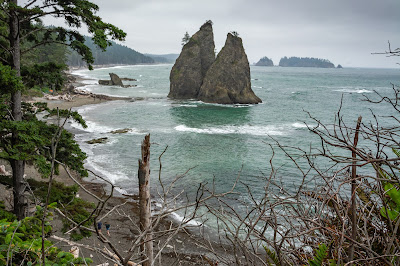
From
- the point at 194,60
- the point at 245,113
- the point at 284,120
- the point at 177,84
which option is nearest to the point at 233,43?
the point at 194,60

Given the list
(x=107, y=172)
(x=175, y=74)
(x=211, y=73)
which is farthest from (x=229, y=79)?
Answer: (x=107, y=172)

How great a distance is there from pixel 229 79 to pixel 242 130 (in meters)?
24.3

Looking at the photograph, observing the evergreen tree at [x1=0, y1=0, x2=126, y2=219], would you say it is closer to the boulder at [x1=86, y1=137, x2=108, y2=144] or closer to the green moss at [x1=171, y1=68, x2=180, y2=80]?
the boulder at [x1=86, y1=137, x2=108, y2=144]

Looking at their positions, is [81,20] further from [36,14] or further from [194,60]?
[194,60]

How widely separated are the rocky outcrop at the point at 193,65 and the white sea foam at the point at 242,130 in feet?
89.9

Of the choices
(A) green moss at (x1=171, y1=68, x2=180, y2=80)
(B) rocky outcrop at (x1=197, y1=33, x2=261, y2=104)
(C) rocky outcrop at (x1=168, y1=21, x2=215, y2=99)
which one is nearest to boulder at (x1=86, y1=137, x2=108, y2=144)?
(B) rocky outcrop at (x1=197, y1=33, x2=261, y2=104)

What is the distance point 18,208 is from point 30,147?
82.5 inches

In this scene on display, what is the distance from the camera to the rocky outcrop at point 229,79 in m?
60.2

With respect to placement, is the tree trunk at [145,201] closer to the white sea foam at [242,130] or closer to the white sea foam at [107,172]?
the white sea foam at [107,172]

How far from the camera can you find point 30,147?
A: 7.23 metres

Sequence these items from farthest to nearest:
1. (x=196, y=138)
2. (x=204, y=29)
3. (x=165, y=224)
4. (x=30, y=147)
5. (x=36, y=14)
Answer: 1. (x=204, y=29)
2. (x=196, y=138)
3. (x=165, y=224)
4. (x=36, y=14)
5. (x=30, y=147)

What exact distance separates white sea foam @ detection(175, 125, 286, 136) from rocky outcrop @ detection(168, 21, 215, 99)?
27397 millimetres

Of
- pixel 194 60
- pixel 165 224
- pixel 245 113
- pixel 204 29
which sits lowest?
pixel 165 224

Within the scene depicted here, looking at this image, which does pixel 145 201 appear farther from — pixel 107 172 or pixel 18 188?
pixel 107 172
